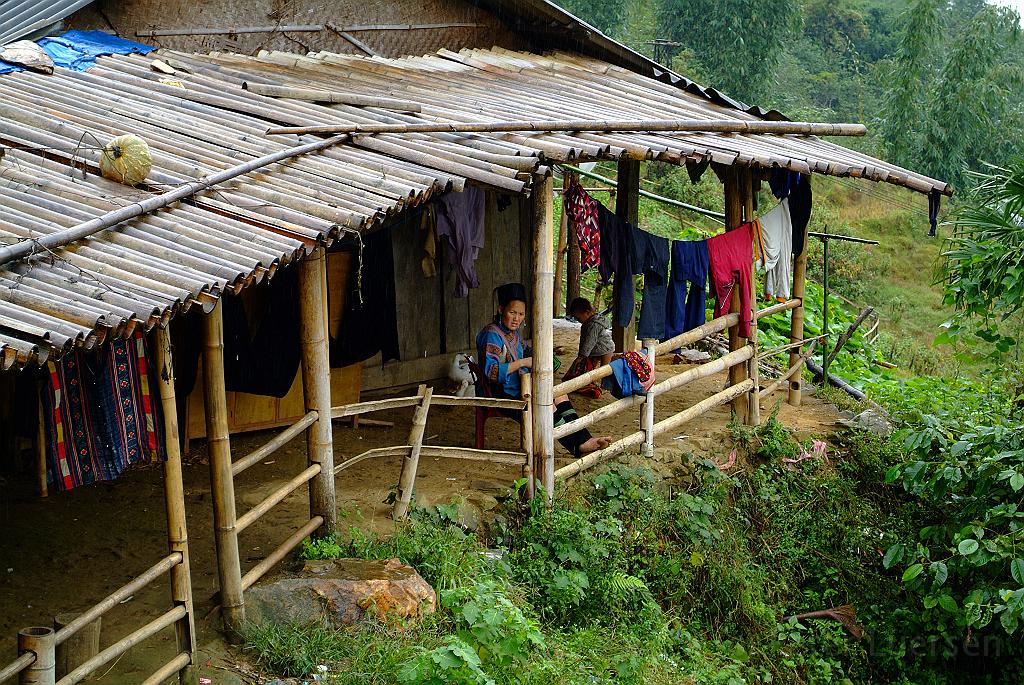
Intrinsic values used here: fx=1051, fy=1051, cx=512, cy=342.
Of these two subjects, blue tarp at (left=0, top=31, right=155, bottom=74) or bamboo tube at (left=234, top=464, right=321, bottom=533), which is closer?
bamboo tube at (left=234, top=464, right=321, bottom=533)

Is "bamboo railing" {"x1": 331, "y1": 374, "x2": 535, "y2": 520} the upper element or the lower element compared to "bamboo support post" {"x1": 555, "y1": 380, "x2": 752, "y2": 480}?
upper

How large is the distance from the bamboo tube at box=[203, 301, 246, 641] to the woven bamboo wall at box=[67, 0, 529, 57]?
4.18m

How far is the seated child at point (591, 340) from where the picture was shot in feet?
30.9

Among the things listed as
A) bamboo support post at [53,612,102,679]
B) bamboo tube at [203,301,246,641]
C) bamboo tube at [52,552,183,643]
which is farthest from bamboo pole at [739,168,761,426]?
bamboo support post at [53,612,102,679]

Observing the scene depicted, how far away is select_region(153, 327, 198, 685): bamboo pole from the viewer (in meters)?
5.14

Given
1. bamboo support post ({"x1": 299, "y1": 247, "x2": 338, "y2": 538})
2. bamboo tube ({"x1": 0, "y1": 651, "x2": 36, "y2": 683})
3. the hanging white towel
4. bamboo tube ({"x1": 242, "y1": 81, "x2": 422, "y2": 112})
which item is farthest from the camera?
the hanging white towel

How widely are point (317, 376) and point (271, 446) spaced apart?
1.92ft

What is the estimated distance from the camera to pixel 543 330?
757 cm

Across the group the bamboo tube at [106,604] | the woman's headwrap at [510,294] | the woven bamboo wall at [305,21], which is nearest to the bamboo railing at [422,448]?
the woman's headwrap at [510,294]

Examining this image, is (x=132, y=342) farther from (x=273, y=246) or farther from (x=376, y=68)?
(x=376, y=68)

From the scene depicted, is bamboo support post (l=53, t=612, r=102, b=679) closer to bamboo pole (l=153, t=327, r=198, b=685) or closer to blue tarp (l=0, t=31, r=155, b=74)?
bamboo pole (l=153, t=327, r=198, b=685)

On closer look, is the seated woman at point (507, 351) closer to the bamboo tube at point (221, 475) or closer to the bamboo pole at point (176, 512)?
the bamboo tube at point (221, 475)

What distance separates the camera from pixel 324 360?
645cm

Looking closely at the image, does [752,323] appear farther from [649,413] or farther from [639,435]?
[639,435]
